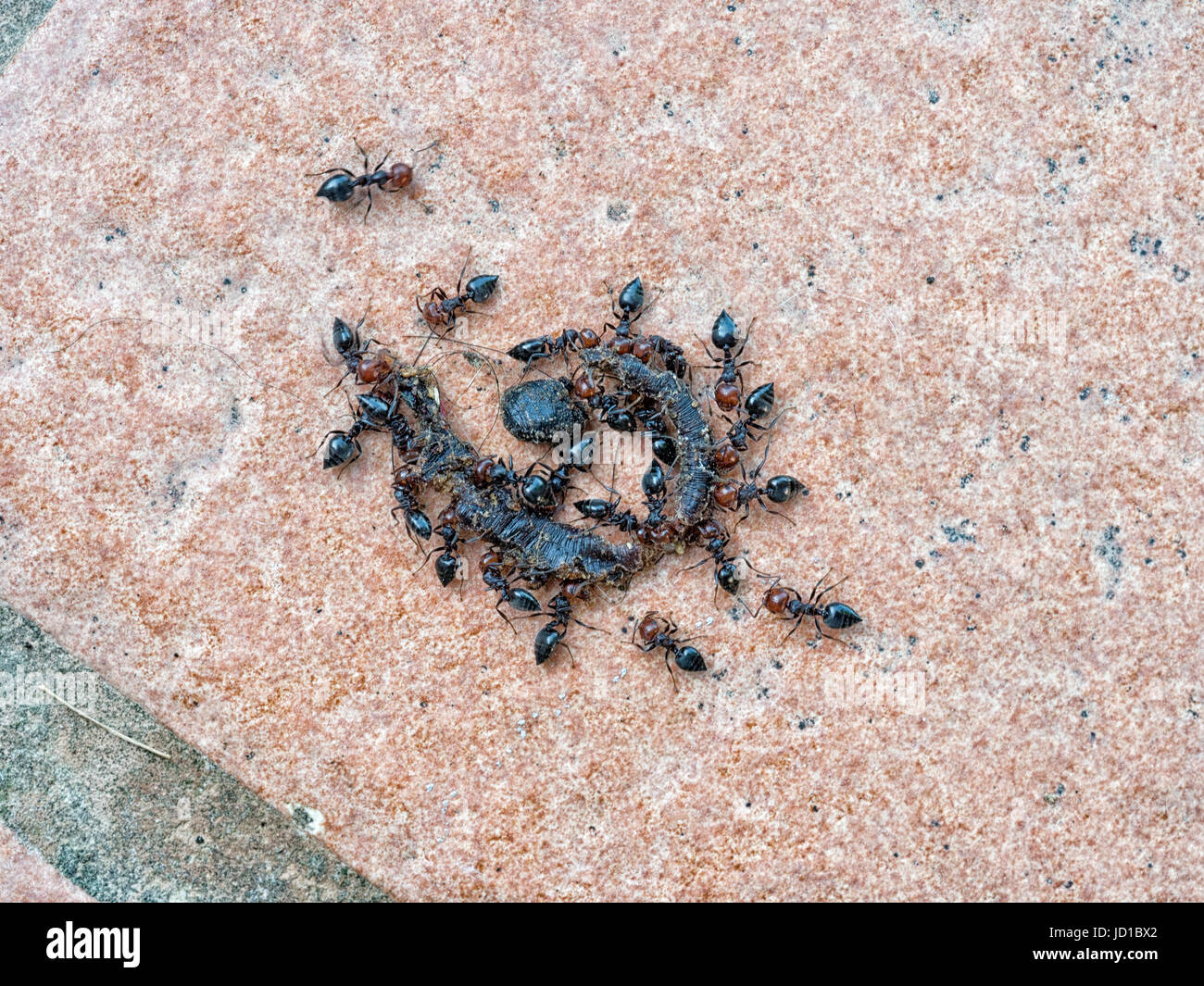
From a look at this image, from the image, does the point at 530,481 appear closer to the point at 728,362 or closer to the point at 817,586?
the point at 728,362

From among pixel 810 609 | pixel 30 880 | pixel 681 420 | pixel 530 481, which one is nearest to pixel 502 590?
pixel 530 481

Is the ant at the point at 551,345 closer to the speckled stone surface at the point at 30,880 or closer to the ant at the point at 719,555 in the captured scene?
the ant at the point at 719,555

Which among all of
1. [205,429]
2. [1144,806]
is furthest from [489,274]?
[1144,806]

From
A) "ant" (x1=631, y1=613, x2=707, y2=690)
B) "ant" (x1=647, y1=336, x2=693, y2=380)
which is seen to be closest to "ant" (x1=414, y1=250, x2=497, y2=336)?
"ant" (x1=647, y1=336, x2=693, y2=380)

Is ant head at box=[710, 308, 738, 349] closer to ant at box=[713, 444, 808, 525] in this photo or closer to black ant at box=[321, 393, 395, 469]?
ant at box=[713, 444, 808, 525]

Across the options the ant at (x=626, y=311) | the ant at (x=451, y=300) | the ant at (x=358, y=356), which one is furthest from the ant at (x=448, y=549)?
the ant at (x=626, y=311)

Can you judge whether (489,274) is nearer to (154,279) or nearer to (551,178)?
(551,178)

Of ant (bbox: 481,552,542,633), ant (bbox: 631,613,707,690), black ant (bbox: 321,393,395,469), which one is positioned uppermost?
black ant (bbox: 321,393,395,469)

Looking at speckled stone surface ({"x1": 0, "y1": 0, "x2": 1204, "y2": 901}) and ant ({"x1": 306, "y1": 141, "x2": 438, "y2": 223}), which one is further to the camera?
→ ant ({"x1": 306, "y1": 141, "x2": 438, "y2": 223})
